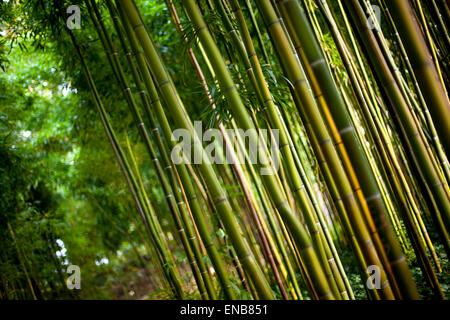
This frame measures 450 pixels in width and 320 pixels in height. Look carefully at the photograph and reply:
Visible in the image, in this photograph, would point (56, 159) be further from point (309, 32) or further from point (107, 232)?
point (309, 32)

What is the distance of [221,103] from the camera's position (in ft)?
6.15

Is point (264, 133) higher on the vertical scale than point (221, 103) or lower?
lower

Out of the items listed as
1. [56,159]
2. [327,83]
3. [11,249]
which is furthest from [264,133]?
[56,159]

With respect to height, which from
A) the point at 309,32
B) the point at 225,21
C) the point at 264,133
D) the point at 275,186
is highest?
the point at 225,21

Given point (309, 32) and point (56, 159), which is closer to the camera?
point (309, 32)

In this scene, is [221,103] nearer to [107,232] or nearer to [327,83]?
[327,83]

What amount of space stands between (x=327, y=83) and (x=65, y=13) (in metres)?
2.35

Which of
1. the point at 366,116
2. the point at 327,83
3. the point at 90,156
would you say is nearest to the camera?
the point at 327,83

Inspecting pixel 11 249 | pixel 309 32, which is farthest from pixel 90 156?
pixel 309 32

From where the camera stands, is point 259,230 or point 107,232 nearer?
point 259,230

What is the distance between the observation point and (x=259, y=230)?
2.35m

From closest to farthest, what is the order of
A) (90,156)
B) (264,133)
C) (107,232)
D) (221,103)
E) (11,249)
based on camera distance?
(221,103) → (264,133) → (11,249) → (90,156) → (107,232)

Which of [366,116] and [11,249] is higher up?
[11,249]
